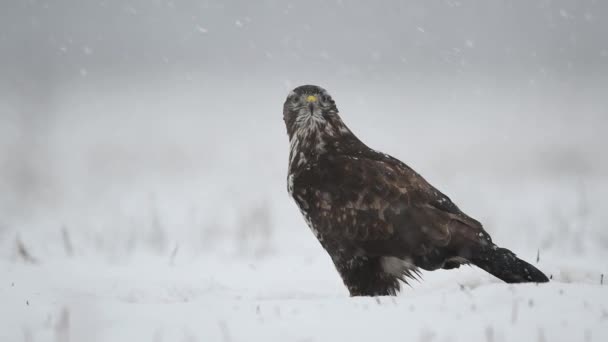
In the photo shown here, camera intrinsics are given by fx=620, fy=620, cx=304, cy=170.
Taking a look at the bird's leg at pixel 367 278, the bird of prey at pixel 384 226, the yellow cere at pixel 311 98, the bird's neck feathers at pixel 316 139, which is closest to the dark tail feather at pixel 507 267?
the bird of prey at pixel 384 226

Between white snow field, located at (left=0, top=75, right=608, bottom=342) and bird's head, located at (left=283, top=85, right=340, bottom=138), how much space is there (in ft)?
5.86

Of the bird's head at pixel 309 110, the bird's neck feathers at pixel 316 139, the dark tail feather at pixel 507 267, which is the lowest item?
the dark tail feather at pixel 507 267

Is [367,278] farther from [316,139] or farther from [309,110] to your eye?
[309,110]

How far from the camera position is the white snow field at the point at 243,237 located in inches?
149

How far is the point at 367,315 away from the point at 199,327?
1.04m

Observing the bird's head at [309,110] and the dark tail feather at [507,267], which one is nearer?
the dark tail feather at [507,267]

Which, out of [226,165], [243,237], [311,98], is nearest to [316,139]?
[311,98]

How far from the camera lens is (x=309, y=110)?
6.60m

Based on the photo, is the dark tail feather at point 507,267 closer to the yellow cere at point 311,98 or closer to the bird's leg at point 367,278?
the bird's leg at point 367,278

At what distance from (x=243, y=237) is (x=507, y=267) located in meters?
5.56

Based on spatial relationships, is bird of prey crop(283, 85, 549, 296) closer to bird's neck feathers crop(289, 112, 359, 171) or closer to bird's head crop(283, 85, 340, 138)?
bird's neck feathers crop(289, 112, 359, 171)

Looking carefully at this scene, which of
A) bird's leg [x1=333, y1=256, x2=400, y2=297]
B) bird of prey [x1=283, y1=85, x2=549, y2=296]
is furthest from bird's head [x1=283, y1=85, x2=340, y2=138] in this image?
bird's leg [x1=333, y1=256, x2=400, y2=297]

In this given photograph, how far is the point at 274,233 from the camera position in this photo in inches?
454

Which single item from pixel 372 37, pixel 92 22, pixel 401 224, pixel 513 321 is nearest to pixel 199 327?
pixel 513 321
